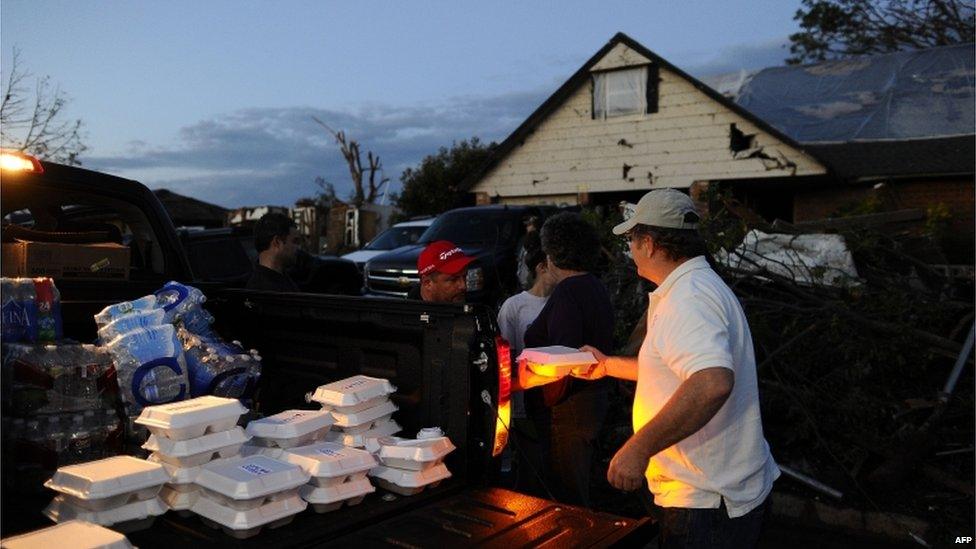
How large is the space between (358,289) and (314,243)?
621 inches

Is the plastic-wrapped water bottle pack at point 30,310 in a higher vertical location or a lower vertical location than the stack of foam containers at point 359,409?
higher

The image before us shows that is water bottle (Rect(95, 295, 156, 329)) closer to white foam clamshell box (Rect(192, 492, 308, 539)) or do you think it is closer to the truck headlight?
white foam clamshell box (Rect(192, 492, 308, 539))

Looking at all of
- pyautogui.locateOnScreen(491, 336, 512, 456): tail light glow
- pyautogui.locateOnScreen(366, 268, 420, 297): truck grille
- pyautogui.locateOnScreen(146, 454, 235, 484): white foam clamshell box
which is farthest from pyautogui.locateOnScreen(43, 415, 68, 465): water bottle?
pyautogui.locateOnScreen(366, 268, 420, 297): truck grille

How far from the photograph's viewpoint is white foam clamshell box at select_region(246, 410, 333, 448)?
2791 mm

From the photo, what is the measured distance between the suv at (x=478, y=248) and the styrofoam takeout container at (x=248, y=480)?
8.17 metres

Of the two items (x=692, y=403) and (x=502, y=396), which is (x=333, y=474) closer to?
(x=502, y=396)

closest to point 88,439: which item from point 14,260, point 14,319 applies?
point 14,319

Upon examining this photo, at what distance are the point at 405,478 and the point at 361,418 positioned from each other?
0.32 meters

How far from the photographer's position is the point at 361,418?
296cm

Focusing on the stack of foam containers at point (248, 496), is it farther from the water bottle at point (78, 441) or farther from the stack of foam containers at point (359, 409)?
the water bottle at point (78, 441)

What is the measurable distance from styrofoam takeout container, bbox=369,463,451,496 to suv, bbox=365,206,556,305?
779cm

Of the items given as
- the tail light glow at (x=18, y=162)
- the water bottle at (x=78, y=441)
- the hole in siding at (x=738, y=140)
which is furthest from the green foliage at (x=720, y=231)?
the hole in siding at (x=738, y=140)

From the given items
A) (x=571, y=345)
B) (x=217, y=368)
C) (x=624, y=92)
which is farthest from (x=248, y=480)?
(x=624, y=92)

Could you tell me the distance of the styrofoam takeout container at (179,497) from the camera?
248 centimetres
